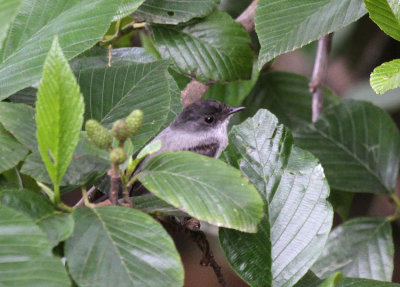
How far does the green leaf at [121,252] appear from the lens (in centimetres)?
149

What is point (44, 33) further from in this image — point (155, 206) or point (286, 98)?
point (286, 98)

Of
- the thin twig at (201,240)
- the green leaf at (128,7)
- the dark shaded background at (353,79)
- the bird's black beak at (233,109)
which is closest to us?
the thin twig at (201,240)

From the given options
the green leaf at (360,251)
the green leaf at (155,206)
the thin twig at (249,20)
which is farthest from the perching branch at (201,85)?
the green leaf at (155,206)

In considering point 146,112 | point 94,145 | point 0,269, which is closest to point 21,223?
point 0,269

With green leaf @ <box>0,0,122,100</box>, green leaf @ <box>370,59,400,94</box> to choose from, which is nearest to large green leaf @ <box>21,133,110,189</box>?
green leaf @ <box>0,0,122,100</box>

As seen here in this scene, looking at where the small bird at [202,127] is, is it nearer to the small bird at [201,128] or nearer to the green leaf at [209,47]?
the small bird at [201,128]

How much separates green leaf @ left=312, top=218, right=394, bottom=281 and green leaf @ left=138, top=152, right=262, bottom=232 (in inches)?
58.5

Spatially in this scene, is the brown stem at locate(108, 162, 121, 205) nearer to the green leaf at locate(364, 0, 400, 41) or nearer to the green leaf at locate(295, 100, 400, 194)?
the green leaf at locate(364, 0, 400, 41)

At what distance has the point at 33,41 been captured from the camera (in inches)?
76.1

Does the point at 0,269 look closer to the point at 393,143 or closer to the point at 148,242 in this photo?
the point at 148,242

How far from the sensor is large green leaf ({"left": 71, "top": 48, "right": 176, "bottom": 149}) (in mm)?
1961

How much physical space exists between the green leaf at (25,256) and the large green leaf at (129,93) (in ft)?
1.69

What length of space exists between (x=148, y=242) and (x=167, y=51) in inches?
54.9

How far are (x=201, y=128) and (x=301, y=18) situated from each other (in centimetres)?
142
